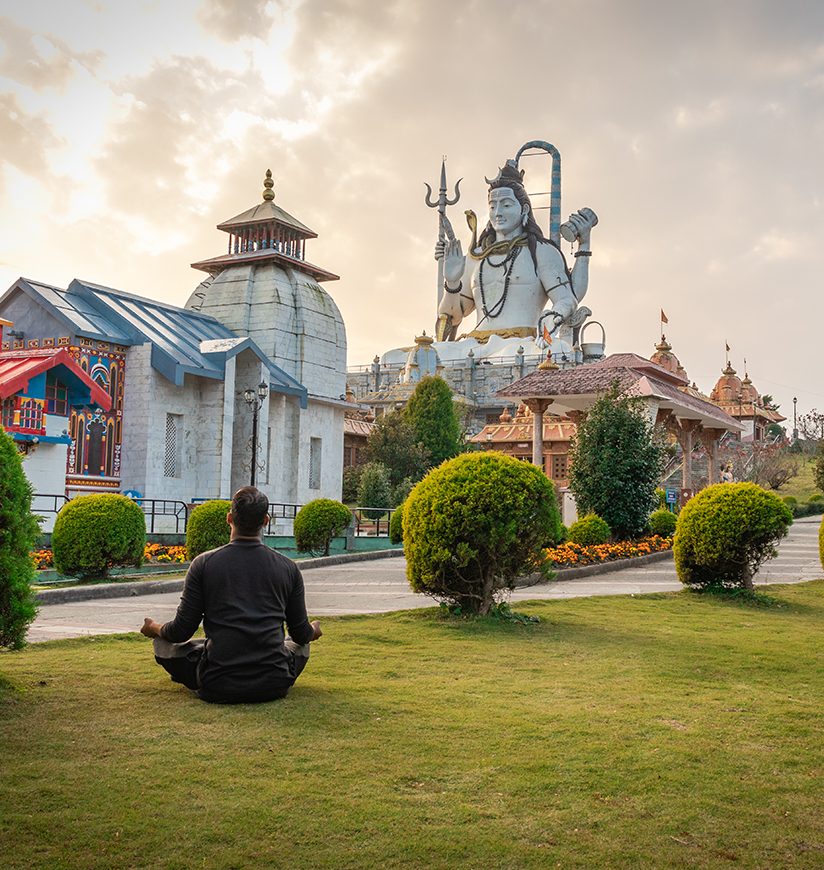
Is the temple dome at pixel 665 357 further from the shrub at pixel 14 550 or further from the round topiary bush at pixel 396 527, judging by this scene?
the shrub at pixel 14 550

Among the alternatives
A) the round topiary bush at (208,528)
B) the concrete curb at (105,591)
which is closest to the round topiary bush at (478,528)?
the concrete curb at (105,591)

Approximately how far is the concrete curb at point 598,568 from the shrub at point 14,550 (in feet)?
26.9

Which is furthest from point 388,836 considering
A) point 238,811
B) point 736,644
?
point 736,644

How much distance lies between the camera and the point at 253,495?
5.31m

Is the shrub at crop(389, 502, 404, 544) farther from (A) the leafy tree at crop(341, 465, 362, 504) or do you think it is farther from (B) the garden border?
(A) the leafy tree at crop(341, 465, 362, 504)

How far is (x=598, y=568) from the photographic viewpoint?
15.9m

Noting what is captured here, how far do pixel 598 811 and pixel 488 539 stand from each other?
4.97m

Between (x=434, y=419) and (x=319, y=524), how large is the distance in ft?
60.1

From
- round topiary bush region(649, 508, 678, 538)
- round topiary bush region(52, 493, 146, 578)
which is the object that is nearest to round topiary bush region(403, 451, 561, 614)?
round topiary bush region(52, 493, 146, 578)

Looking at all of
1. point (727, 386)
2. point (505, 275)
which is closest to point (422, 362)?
point (505, 275)

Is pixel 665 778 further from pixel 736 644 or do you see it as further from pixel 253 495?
pixel 736 644

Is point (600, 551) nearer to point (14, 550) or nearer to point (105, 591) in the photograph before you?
point (105, 591)

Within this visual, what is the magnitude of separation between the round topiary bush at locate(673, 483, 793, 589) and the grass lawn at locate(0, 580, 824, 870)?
4.58 metres

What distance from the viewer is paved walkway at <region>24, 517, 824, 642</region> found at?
9102 millimetres
